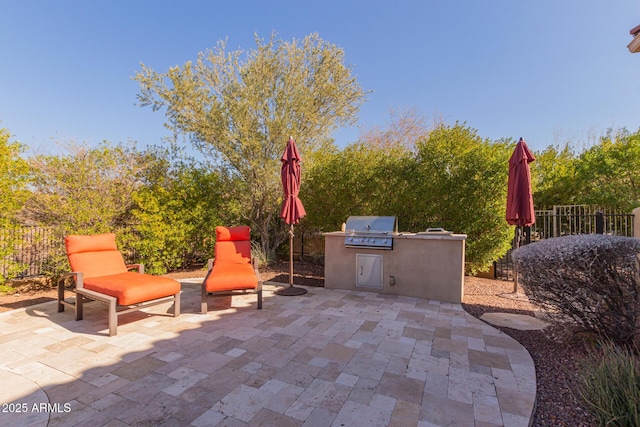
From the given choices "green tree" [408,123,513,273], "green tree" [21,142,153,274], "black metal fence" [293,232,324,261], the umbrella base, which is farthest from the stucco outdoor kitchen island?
"green tree" [21,142,153,274]

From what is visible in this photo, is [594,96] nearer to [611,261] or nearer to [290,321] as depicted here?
[611,261]

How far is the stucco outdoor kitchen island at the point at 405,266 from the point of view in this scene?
16.7 feet

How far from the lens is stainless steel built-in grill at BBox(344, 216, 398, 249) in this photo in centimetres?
558

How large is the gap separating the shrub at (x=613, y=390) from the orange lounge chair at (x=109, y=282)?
4588 millimetres

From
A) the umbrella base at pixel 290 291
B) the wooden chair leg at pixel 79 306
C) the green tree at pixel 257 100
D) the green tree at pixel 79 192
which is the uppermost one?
the green tree at pixel 257 100

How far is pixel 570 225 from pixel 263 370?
13.1 metres

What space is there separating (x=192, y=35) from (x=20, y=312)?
25.8 feet

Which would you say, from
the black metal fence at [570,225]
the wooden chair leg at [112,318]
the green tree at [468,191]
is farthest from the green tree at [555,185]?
the wooden chair leg at [112,318]

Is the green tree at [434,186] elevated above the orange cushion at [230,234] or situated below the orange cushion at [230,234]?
above

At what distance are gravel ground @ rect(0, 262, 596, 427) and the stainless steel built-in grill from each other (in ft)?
5.10

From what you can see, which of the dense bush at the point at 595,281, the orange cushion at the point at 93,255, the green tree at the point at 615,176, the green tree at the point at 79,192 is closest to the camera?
the dense bush at the point at 595,281

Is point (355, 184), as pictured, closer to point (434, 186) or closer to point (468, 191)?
point (434, 186)

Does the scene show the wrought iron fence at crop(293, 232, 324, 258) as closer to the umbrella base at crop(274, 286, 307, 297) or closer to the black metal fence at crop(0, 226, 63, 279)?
the umbrella base at crop(274, 286, 307, 297)

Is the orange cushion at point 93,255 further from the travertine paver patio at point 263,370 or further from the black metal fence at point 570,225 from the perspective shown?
the black metal fence at point 570,225
